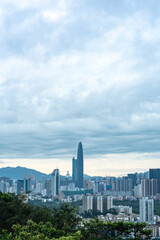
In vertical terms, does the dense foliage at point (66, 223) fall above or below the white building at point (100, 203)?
above

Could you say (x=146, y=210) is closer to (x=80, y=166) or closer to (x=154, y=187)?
(x=154, y=187)

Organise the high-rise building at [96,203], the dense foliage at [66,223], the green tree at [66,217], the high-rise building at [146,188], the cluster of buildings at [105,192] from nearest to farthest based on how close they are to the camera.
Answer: the dense foliage at [66,223] → the green tree at [66,217] → the cluster of buildings at [105,192] → the high-rise building at [96,203] → the high-rise building at [146,188]

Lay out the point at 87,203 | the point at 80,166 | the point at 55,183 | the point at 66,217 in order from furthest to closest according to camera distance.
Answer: the point at 80,166 < the point at 55,183 < the point at 87,203 < the point at 66,217

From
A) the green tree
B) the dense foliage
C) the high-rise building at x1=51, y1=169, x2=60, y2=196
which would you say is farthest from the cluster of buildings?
the green tree

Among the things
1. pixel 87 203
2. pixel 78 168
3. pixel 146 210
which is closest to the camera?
pixel 146 210

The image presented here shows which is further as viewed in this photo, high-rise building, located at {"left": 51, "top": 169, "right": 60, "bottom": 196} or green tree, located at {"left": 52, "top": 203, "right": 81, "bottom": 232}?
high-rise building, located at {"left": 51, "top": 169, "right": 60, "bottom": 196}

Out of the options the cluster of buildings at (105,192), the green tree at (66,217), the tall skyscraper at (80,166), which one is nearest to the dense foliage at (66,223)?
the green tree at (66,217)

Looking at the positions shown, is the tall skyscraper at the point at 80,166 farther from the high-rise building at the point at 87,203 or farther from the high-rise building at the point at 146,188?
the high-rise building at the point at 87,203

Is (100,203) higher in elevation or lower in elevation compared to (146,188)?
higher

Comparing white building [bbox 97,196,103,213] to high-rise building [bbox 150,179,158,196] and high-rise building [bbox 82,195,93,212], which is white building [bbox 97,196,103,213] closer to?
high-rise building [bbox 82,195,93,212]

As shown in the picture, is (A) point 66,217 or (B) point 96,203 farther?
(B) point 96,203

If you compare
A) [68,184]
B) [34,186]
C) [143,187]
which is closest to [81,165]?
[68,184]

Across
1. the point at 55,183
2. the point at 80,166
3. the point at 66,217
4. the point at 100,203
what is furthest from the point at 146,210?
the point at 80,166
